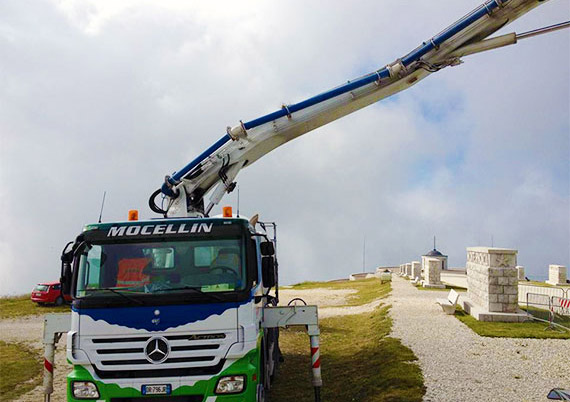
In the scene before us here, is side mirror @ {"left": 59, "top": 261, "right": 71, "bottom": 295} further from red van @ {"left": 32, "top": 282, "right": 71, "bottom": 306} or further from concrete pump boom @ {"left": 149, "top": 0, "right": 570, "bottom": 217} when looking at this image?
red van @ {"left": 32, "top": 282, "right": 71, "bottom": 306}

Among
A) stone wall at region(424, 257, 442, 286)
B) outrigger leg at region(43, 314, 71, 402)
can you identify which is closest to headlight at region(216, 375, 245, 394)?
outrigger leg at region(43, 314, 71, 402)

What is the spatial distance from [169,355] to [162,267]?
1065 mm

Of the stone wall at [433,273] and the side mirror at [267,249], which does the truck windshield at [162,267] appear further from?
the stone wall at [433,273]

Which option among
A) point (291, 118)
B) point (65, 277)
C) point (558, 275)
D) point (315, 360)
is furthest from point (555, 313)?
point (558, 275)

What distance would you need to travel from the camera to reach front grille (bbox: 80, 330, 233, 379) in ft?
18.7

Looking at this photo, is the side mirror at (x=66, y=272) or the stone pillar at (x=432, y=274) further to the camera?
the stone pillar at (x=432, y=274)

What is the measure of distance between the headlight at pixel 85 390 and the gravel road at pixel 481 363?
5105mm

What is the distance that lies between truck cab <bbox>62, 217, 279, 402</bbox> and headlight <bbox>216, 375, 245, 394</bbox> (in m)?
0.01

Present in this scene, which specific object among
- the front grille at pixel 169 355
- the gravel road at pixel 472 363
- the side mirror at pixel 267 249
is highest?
the side mirror at pixel 267 249

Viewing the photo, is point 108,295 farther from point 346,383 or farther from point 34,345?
point 34,345

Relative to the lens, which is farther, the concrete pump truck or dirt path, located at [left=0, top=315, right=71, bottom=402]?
dirt path, located at [left=0, top=315, right=71, bottom=402]

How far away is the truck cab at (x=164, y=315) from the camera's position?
5668mm

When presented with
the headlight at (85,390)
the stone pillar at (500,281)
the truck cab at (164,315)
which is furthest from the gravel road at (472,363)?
the headlight at (85,390)

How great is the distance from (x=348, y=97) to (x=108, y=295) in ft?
21.2
